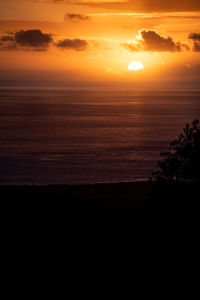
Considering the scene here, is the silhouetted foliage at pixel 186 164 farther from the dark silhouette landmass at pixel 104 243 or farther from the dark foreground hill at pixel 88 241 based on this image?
the dark foreground hill at pixel 88 241

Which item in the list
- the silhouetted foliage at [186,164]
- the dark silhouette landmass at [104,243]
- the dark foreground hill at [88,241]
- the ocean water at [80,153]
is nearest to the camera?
the dark silhouette landmass at [104,243]

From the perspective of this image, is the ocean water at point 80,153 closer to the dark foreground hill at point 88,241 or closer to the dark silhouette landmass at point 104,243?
the dark silhouette landmass at point 104,243

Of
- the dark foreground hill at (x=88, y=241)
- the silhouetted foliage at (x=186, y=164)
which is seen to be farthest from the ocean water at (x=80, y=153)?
the dark foreground hill at (x=88, y=241)

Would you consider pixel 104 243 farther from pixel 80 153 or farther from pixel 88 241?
pixel 80 153

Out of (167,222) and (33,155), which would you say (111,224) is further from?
(33,155)

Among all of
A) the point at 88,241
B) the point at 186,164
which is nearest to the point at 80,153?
the point at 186,164

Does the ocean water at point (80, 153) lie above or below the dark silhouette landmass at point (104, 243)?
above

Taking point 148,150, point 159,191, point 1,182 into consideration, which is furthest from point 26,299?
point 148,150

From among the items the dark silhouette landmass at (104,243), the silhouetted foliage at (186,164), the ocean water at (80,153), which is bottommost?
the dark silhouette landmass at (104,243)

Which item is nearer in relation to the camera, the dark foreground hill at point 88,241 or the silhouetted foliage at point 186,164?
the dark foreground hill at point 88,241

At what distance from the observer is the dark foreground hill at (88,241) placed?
11.0 m

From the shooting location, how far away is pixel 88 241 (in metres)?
12.8

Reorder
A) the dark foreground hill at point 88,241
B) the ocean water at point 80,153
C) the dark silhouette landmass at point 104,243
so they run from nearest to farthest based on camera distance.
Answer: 1. the dark silhouette landmass at point 104,243
2. the dark foreground hill at point 88,241
3. the ocean water at point 80,153

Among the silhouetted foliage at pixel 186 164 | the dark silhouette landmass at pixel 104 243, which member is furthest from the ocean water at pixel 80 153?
the dark silhouette landmass at pixel 104 243
